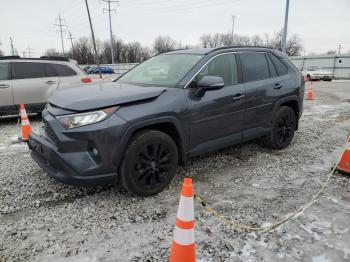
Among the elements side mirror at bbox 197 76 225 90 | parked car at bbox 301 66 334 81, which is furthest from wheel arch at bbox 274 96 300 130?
parked car at bbox 301 66 334 81

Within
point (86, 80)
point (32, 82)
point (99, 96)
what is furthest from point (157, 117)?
point (32, 82)

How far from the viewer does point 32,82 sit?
794 cm

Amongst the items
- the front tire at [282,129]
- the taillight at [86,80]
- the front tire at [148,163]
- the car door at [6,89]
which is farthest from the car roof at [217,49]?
the car door at [6,89]

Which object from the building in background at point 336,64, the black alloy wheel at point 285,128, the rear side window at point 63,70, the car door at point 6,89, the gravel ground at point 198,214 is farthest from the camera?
the building in background at point 336,64

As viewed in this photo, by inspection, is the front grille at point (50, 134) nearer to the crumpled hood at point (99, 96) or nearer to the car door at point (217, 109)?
the crumpled hood at point (99, 96)

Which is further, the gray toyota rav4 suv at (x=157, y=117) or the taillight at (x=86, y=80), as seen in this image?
the taillight at (x=86, y=80)

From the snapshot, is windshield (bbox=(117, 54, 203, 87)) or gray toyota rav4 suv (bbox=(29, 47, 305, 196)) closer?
gray toyota rav4 suv (bbox=(29, 47, 305, 196))

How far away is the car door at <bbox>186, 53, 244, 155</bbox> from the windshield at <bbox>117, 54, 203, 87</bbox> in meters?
0.23

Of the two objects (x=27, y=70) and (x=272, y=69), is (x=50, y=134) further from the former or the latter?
(x=27, y=70)

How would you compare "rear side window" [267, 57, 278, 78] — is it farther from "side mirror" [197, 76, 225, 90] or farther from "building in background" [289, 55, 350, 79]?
"building in background" [289, 55, 350, 79]

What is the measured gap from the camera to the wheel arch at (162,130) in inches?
127

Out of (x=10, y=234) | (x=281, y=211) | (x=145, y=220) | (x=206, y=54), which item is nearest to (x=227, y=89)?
(x=206, y=54)

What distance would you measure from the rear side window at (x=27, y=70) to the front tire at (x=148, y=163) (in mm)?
5972

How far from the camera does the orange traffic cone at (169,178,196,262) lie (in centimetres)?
214
